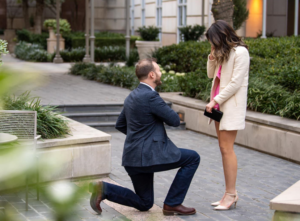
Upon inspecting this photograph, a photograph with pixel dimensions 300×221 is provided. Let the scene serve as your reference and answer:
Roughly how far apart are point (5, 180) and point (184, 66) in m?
13.0

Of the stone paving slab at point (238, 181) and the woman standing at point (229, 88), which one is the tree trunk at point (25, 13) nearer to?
the stone paving slab at point (238, 181)

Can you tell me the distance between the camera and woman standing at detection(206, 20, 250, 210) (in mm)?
4293

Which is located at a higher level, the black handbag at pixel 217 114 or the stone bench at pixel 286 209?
the black handbag at pixel 217 114

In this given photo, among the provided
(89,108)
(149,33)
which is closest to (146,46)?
(149,33)

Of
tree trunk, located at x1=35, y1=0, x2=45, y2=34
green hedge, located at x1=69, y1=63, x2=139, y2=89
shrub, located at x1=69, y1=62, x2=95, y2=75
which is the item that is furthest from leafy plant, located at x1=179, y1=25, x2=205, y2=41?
tree trunk, located at x1=35, y1=0, x2=45, y2=34

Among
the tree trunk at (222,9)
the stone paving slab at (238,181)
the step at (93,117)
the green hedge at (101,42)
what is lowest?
the stone paving slab at (238,181)

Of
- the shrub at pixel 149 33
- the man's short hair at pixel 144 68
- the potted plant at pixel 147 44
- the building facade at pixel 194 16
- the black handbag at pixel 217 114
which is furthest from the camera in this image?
the building facade at pixel 194 16

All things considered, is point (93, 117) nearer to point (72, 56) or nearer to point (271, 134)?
point (271, 134)

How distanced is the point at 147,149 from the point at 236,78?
1.12 meters

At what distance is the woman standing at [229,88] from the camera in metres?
4.29

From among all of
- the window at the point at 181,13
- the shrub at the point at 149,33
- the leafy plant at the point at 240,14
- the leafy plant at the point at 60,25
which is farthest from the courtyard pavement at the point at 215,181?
the leafy plant at the point at 60,25

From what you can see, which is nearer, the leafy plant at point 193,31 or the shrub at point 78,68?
the shrub at point 78,68

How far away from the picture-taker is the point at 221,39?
14.1 ft

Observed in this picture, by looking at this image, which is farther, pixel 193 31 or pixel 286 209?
pixel 193 31
